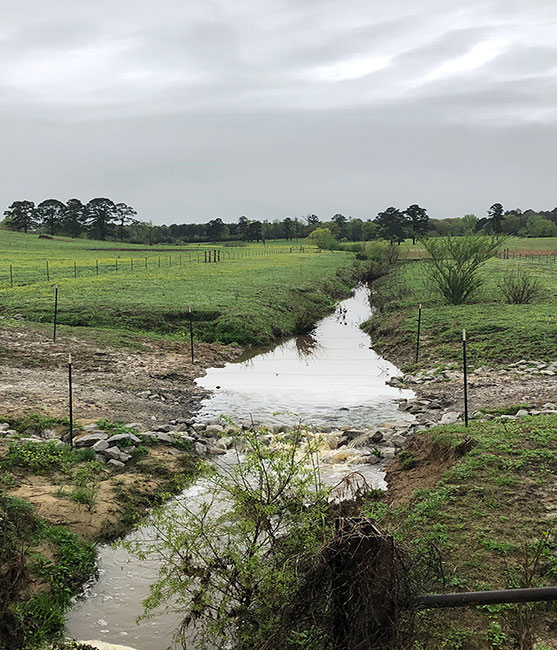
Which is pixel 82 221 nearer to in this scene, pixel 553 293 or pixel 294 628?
pixel 553 293

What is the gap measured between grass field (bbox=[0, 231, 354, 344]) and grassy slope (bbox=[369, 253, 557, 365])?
220 inches

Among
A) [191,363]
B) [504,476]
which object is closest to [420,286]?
[191,363]

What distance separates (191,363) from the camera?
23750 mm

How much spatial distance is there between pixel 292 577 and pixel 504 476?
589 cm

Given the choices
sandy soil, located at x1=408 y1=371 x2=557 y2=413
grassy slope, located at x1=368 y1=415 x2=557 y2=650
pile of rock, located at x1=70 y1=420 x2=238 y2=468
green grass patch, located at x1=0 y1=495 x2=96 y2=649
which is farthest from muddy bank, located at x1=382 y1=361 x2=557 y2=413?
green grass patch, located at x1=0 y1=495 x2=96 y2=649

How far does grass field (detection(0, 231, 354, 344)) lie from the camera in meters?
29.8

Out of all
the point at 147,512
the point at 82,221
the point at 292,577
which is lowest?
the point at 147,512

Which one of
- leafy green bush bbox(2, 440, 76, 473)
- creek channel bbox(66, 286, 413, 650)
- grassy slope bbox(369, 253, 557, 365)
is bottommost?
creek channel bbox(66, 286, 413, 650)

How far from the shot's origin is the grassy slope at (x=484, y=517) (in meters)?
6.32

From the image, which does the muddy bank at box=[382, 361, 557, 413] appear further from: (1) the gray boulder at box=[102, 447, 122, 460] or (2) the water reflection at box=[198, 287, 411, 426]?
(1) the gray boulder at box=[102, 447, 122, 460]

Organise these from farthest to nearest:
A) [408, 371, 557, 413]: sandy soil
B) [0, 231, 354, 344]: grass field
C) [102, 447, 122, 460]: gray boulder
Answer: [0, 231, 354, 344]: grass field
[408, 371, 557, 413]: sandy soil
[102, 447, 122, 460]: gray boulder

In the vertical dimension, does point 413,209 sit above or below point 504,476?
above

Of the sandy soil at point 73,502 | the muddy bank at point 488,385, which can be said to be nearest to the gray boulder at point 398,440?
the muddy bank at point 488,385

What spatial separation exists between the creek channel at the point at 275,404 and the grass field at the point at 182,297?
87.8 inches
